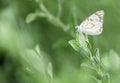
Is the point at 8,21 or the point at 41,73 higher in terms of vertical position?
the point at 8,21

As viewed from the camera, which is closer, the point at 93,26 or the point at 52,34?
the point at 93,26

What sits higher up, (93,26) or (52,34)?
(52,34)

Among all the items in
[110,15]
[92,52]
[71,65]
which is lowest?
[92,52]

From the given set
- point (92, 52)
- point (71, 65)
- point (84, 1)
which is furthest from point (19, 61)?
point (92, 52)

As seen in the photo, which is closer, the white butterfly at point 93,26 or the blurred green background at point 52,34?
the white butterfly at point 93,26

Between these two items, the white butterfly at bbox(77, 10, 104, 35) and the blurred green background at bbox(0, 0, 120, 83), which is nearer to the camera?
the white butterfly at bbox(77, 10, 104, 35)

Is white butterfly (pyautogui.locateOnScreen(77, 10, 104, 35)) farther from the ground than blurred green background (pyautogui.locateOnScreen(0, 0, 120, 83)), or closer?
closer

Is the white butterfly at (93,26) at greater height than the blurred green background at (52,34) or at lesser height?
lesser

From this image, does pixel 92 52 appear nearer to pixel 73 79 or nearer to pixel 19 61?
pixel 73 79
